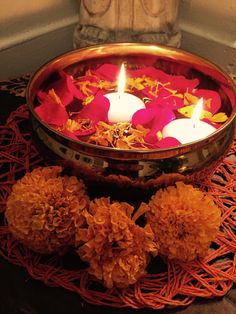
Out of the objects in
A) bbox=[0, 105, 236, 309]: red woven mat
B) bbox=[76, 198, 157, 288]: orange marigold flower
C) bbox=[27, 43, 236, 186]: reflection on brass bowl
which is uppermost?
A: bbox=[27, 43, 236, 186]: reflection on brass bowl

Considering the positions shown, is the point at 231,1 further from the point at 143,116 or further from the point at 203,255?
the point at 203,255

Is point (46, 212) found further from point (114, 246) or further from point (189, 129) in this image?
point (189, 129)

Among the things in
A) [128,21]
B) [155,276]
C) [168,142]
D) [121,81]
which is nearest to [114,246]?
[155,276]

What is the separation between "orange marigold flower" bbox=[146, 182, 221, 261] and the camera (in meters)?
0.62

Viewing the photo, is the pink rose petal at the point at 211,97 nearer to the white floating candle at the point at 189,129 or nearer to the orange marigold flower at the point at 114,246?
the white floating candle at the point at 189,129

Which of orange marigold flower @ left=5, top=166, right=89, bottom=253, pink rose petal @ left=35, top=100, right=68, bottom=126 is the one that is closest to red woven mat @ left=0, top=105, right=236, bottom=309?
orange marigold flower @ left=5, top=166, right=89, bottom=253

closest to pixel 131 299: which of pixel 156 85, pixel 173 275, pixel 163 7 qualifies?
pixel 173 275

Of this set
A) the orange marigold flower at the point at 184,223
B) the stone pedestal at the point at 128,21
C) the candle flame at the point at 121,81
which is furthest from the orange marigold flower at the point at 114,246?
the stone pedestal at the point at 128,21

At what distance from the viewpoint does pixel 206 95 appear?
848mm

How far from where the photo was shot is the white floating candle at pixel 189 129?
0.74 meters

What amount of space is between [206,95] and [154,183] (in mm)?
245

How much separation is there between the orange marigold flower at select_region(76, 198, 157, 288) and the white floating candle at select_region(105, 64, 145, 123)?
8.8 inches

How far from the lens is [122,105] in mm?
805

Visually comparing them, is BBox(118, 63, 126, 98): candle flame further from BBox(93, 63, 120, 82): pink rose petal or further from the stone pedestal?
the stone pedestal
